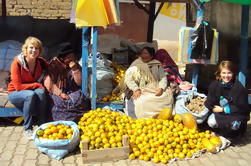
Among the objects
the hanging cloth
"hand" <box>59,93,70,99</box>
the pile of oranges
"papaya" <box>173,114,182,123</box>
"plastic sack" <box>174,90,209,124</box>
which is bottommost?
the pile of oranges

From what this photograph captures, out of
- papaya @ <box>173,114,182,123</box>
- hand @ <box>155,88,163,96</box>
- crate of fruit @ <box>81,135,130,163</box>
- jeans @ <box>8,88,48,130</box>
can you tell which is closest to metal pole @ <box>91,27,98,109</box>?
jeans @ <box>8,88,48,130</box>

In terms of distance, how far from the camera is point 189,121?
4.17 metres

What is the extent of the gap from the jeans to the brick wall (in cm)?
562

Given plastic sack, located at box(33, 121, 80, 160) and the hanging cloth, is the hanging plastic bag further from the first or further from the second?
plastic sack, located at box(33, 121, 80, 160)

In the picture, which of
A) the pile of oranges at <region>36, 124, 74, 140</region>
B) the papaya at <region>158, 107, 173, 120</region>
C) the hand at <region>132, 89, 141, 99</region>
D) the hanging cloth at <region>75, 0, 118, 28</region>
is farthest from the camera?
the hand at <region>132, 89, 141, 99</region>

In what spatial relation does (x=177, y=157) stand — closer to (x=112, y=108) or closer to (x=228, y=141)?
(x=228, y=141)

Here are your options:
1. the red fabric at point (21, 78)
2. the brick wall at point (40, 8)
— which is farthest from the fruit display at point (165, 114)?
the brick wall at point (40, 8)

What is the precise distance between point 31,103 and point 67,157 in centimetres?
92

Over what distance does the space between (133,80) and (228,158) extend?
1.71 meters

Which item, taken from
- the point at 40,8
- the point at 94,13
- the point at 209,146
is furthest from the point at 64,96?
the point at 40,8

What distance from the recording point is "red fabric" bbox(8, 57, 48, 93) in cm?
419

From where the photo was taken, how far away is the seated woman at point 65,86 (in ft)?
Answer: 14.1

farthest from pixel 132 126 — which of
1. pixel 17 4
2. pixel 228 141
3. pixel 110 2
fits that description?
pixel 17 4

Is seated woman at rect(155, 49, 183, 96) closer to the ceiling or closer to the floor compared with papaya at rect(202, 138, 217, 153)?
closer to the ceiling
